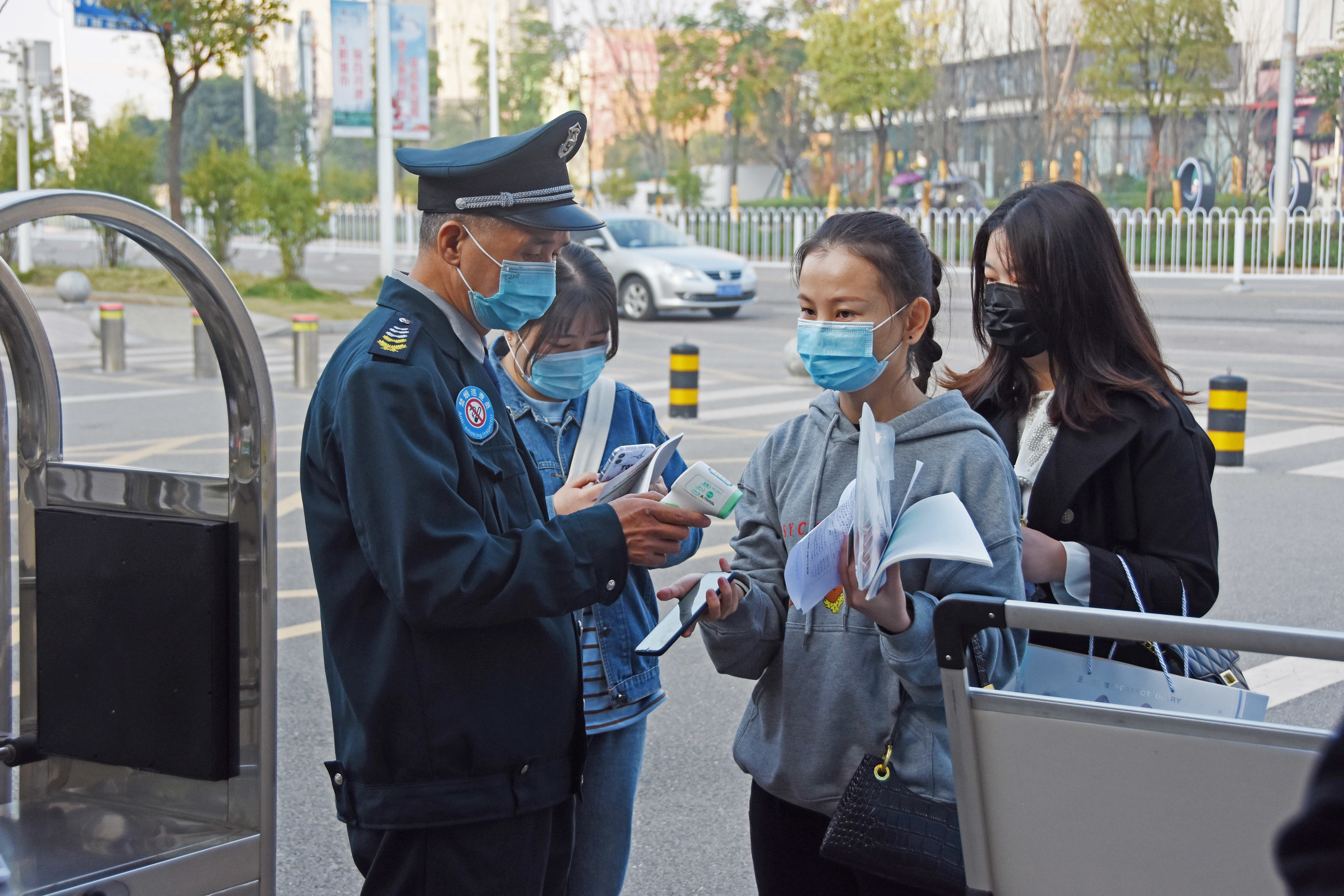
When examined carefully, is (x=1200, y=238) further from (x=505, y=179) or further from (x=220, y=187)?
(x=505, y=179)

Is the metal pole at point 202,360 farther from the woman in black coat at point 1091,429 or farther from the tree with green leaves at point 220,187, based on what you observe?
the woman in black coat at point 1091,429

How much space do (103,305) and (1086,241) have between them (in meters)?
13.0

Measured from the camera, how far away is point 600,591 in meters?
1.96

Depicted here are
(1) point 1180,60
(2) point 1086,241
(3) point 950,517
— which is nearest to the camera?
(3) point 950,517

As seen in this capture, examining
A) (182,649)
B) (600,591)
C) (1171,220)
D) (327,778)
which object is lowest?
(327,778)

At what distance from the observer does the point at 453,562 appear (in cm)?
182

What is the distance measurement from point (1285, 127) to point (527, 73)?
2558cm

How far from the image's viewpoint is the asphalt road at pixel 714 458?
3842 mm

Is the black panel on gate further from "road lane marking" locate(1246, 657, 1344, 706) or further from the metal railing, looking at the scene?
the metal railing

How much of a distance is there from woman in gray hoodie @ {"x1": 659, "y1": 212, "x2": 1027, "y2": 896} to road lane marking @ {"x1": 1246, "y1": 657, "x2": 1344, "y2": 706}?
2970mm

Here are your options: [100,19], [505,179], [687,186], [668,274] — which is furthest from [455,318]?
[687,186]

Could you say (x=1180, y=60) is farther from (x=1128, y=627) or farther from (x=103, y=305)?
(x=1128, y=627)

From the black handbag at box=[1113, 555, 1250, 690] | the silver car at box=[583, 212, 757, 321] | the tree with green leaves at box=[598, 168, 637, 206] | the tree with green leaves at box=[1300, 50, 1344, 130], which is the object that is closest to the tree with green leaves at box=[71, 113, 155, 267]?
the silver car at box=[583, 212, 757, 321]

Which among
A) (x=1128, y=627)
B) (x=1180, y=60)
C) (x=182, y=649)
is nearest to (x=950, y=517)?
(x=1128, y=627)
